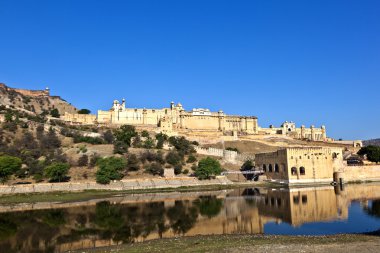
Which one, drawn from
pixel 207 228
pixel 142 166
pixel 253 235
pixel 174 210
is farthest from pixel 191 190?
pixel 253 235

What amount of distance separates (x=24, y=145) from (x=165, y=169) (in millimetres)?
23463

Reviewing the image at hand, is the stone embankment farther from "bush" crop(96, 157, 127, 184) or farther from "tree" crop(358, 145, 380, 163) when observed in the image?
"tree" crop(358, 145, 380, 163)

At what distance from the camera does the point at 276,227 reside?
2173 cm

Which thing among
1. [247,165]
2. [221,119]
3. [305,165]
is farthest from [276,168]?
[221,119]

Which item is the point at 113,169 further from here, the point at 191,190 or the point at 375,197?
the point at 375,197

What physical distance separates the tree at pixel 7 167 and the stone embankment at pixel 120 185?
2.78 m

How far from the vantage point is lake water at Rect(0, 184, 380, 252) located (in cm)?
2017

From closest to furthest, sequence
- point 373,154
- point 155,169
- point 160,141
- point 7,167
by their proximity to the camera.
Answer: point 7,167
point 155,169
point 373,154
point 160,141

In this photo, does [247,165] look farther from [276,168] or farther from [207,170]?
[207,170]

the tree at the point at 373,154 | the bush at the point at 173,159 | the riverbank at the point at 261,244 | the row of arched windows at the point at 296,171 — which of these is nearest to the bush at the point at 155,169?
the bush at the point at 173,159

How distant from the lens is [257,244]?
16.4 m

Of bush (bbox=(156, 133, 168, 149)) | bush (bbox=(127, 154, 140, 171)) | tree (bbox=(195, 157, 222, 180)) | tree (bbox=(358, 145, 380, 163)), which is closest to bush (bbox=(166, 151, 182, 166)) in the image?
bush (bbox=(127, 154, 140, 171))

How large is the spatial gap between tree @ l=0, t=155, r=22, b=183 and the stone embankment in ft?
9.11

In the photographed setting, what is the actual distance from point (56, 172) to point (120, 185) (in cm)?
759
